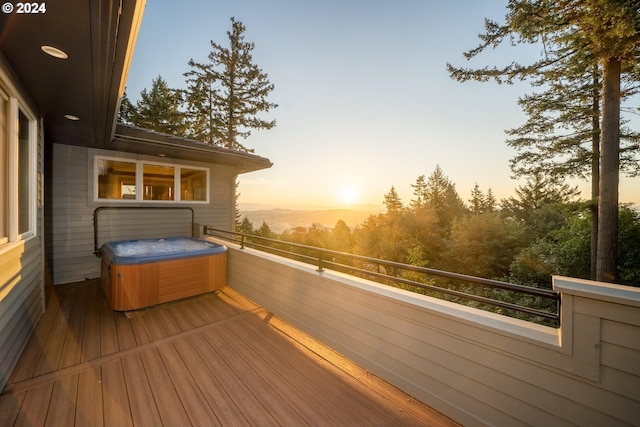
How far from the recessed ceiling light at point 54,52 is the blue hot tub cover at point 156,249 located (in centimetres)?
201

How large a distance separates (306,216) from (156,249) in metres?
14.5

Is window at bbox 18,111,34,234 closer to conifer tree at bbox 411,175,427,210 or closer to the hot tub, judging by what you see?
the hot tub

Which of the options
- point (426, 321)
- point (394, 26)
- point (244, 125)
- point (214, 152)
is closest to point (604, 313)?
point (426, 321)

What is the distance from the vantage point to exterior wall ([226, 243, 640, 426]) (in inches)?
42.5

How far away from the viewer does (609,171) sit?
514 centimetres

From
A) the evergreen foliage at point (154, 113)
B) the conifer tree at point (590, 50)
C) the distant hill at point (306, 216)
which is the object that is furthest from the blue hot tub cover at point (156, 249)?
the evergreen foliage at point (154, 113)

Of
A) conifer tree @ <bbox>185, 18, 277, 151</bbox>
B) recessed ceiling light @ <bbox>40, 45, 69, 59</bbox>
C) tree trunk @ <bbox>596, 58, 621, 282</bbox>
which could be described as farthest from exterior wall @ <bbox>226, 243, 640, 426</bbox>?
conifer tree @ <bbox>185, 18, 277, 151</bbox>

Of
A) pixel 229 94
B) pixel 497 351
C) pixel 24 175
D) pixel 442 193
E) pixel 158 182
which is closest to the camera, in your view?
pixel 497 351

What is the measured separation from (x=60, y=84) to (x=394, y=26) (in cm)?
585

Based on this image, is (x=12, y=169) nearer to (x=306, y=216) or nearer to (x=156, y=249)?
(x=156, y=249)

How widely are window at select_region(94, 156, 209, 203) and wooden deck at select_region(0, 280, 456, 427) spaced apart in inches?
97.8

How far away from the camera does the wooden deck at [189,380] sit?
155 centimetres

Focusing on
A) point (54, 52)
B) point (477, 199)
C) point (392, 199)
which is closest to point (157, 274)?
point (54, 52)

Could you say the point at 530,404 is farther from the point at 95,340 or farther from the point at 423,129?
the point at 423,129
